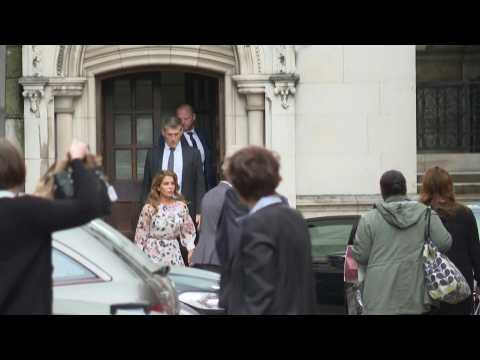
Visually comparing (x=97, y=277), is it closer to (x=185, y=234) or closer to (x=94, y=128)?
(x=185, y=234)

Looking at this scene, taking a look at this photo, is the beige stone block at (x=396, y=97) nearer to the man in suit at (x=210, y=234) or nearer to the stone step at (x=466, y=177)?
the stone step at (x=466, y=177)

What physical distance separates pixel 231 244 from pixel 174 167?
7.24 meters

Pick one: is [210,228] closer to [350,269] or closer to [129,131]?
[350,269]

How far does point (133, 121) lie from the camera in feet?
48.6

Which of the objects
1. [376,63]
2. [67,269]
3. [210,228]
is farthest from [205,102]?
[67,269]

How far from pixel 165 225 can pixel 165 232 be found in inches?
2.5


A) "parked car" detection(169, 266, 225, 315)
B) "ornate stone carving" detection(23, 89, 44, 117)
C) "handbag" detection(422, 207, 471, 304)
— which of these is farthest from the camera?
"ornate stone carving" detection(23, 89, 44, 117)

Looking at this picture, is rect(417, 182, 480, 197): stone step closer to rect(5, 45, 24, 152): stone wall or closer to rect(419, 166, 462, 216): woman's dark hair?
rect(5, 45, 24, 152): stone wall

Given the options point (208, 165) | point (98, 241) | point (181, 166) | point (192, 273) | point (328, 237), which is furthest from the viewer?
point (208, 165)

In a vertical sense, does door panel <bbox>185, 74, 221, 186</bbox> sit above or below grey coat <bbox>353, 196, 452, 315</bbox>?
above

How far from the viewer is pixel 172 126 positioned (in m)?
12.3

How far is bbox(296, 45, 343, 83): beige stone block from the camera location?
46.1ft

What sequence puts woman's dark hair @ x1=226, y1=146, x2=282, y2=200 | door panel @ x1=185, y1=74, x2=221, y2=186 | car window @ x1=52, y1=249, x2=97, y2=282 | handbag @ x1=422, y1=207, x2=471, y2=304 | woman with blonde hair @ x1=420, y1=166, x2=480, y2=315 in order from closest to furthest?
woman's dark hair @ x1=226, y1=146, x2=282, y2=200 < car window @ x1=52, y1=249, x2=97, y2=282 < handbag @ x1=422, y1=207, x2=471, y2=304 < woman with blonde hair @ x1=420, y1=166, x2=480, y2=315 < door panel @ x1=185, y1=74, x2=221, y2=186

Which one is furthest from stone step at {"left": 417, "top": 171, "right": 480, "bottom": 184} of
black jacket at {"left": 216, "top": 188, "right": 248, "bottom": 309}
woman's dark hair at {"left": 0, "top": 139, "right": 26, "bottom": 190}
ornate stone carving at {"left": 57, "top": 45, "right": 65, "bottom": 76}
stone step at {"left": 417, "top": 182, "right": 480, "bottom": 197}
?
woman's dark hair at {"left": 0, "top": 139, "right": 26, "bottom": 190}
